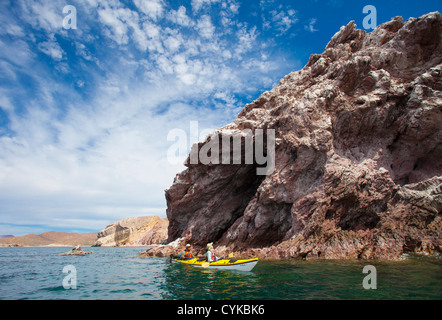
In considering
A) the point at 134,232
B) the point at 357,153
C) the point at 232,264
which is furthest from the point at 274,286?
the point at 134,232

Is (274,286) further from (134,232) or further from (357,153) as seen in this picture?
(134,232)

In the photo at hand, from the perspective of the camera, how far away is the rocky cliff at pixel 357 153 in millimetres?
21703

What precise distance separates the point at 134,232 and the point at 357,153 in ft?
394

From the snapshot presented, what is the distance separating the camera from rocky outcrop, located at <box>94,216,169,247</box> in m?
109

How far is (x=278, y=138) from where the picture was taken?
28.0 meters

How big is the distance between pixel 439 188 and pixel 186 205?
28577mm

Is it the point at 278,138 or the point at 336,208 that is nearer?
the point at 336,208

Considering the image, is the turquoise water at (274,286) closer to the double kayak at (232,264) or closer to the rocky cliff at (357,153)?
the double kayak at (232,264)

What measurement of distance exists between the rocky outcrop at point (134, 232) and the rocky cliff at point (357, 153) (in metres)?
85.4

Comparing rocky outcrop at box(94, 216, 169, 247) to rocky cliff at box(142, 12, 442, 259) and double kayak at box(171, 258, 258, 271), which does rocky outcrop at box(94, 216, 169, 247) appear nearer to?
rocky cliff at box(142, 12, 442, 259)

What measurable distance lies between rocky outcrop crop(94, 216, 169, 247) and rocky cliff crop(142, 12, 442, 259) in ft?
280

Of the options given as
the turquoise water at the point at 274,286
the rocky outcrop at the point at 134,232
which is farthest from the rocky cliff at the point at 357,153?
the rocky outcrop at the point at 134,232
